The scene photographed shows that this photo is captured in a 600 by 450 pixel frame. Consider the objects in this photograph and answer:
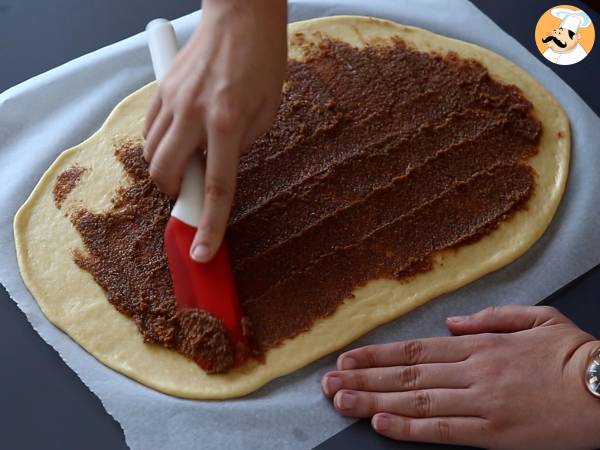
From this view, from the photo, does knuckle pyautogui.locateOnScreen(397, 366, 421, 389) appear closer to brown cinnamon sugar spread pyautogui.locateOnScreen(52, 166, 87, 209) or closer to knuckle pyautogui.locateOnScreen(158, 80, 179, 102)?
knuckle pyautogui.locateOnScreen(158, 80, 179, 102)

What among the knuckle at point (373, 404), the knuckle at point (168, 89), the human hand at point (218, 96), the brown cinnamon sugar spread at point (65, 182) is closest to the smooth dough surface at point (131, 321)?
the brown cinnamon sugar spread at point (65, 182)

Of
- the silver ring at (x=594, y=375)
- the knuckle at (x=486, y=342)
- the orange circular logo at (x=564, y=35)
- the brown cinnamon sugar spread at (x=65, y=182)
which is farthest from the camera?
the orange circular logo at (x=564, y=35)

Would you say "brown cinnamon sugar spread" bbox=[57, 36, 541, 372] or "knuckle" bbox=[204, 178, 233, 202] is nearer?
"knuckle" bbox=[204, 178, 233, 202]

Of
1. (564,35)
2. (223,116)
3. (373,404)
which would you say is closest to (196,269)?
(223,116)

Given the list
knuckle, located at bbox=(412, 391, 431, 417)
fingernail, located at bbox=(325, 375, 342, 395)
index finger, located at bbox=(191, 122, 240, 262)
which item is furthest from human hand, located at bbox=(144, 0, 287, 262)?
knuckle, located at bbox=(412, 391, 431, 417)

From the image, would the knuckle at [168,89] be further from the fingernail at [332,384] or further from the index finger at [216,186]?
the fingernail at [332,384]

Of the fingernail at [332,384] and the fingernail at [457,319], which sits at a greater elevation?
the fingernail at [457,319]

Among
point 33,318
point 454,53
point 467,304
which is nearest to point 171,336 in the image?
point 33,318
